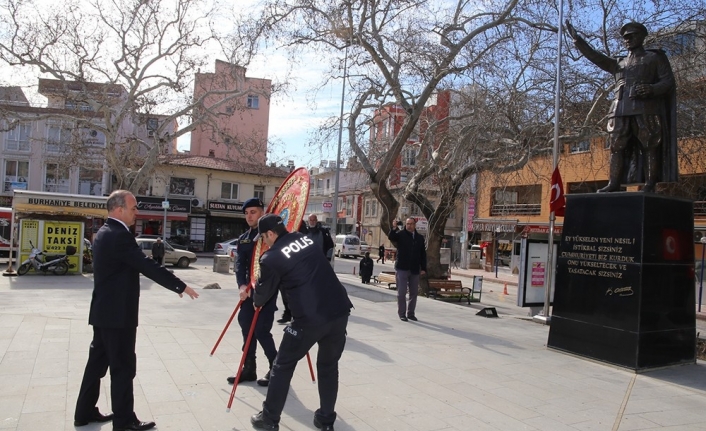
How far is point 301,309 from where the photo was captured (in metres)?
4.07

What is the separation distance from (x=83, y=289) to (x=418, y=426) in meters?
11.7

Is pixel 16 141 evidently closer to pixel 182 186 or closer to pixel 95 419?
pixel 182 186

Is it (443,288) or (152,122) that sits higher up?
(152,122)

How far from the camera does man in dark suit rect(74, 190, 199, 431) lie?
4.00 m

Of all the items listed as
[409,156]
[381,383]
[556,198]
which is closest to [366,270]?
[409,156]

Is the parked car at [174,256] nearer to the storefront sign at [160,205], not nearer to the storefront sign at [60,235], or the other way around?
the storefront sign at [60,235]

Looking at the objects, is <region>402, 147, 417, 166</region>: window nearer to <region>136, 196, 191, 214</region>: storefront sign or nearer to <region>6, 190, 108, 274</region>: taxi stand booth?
<region>6, 190, 108, 274</region>: taxi stand booth

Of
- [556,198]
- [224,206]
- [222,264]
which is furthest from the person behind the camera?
→ [224,206]

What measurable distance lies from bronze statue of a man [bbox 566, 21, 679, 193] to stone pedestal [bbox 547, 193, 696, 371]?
0.51 metres

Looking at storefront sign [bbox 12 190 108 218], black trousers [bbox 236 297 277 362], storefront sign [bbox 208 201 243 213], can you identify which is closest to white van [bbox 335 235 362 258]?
storefront sign [bbox 208 201 243 213]

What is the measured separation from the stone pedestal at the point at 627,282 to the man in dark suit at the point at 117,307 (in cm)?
574

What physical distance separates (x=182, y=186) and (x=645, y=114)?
39.9 meters

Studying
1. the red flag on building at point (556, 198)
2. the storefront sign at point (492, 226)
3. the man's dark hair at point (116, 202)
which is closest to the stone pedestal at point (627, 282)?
the red flag on building at point (556, 198)

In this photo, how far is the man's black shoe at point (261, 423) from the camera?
415cm
